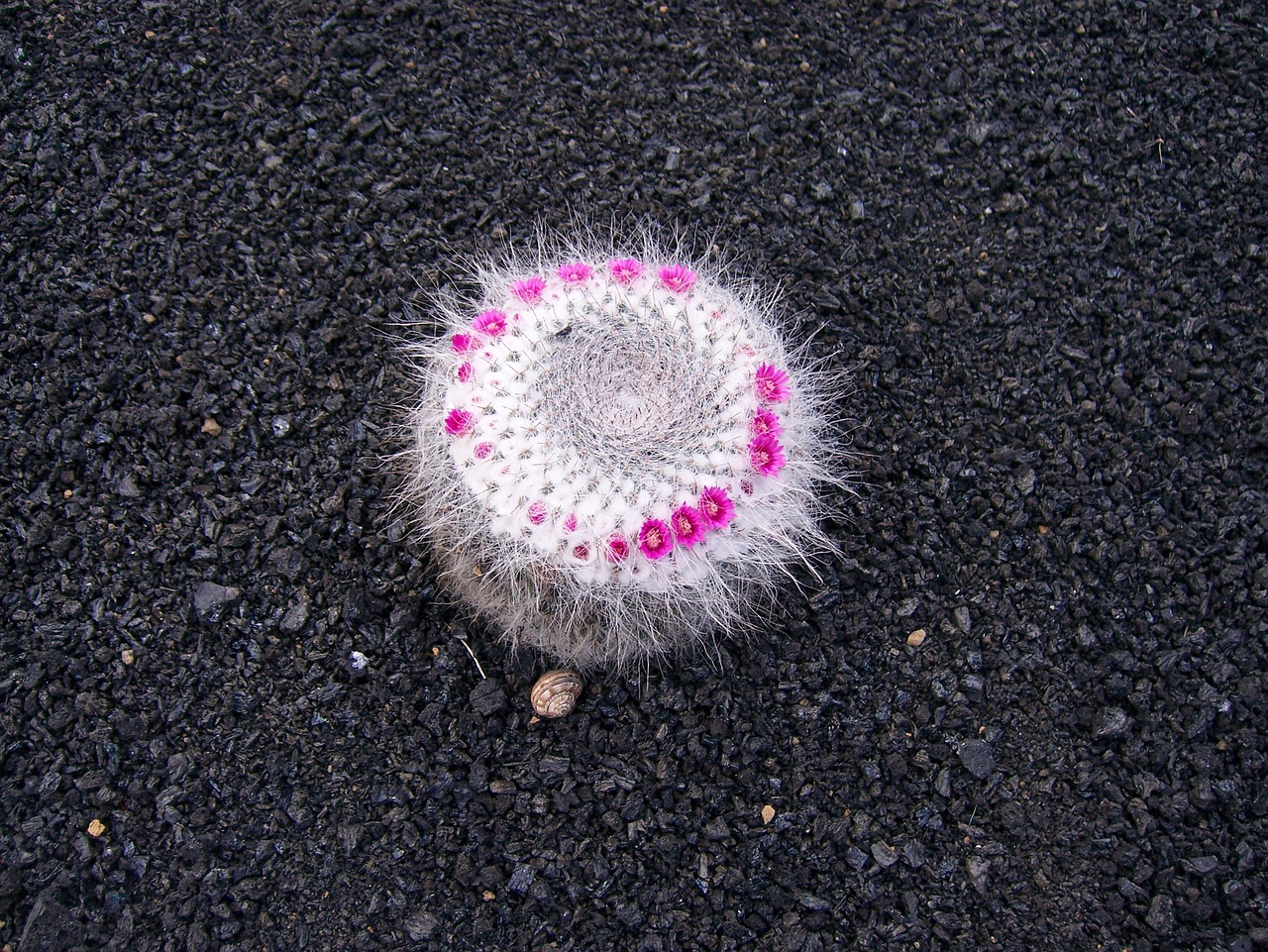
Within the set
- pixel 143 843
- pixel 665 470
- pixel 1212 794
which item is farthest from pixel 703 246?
pixel 143 843

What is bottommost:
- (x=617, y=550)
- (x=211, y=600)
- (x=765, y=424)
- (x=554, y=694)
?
(x=211, y=600)

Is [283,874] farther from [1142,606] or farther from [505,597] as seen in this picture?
[1142,606]

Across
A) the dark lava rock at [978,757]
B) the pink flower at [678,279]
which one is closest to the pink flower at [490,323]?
the pink flower at [678,279]

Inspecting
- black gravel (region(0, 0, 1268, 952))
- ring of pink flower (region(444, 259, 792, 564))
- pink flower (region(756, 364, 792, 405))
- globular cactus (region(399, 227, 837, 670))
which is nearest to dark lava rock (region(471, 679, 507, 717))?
black gravel (region(0, 0, 1268, 952))

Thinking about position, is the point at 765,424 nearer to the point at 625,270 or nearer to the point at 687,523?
the point at 687,523

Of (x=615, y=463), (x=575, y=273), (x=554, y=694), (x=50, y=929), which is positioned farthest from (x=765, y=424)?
(x=50, y=929)

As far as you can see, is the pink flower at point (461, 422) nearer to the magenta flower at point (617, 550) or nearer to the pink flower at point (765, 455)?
the magenta flower at point (617, 550)
